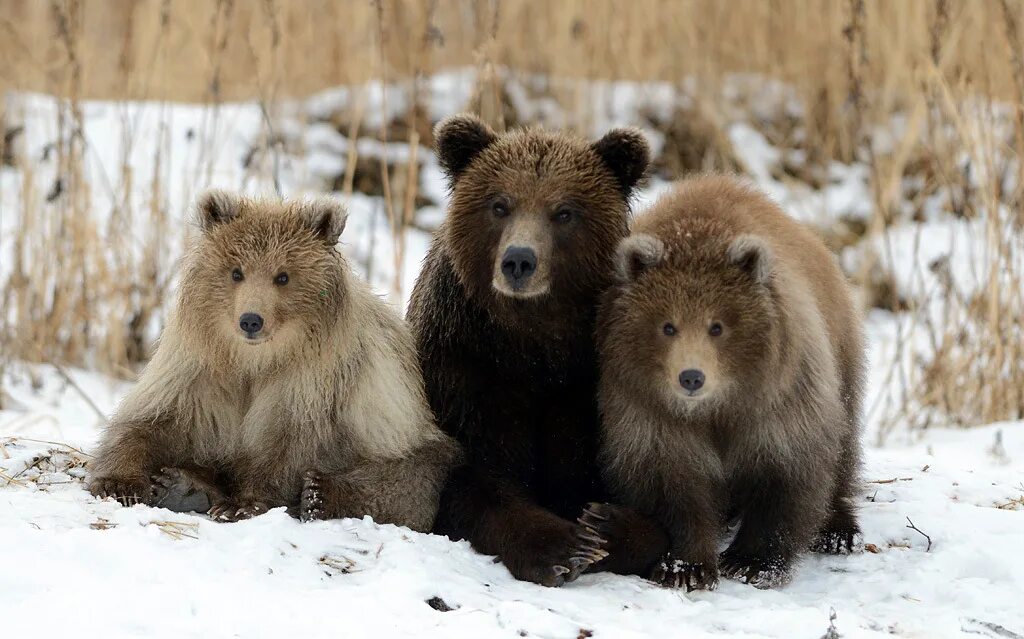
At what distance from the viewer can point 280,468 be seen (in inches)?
198

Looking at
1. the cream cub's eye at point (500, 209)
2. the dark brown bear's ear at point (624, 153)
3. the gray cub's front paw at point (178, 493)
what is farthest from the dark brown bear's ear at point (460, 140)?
the gray cub's front paw at point (178, 493)

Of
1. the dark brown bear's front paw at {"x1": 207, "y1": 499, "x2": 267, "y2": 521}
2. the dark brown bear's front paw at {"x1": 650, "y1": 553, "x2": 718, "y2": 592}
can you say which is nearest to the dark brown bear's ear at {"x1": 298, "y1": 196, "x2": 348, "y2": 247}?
the dark brown bear's front paw at {"x1": 207, "y1": 499, "x2": 267, "y2": 521}

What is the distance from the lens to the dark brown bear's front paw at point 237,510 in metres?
4.83

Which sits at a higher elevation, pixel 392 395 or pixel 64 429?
pixel 392 395

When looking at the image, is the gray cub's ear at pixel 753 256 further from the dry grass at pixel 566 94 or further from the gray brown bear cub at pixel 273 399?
the dry grass at pixel 566 94

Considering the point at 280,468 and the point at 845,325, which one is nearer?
the point at 280,468

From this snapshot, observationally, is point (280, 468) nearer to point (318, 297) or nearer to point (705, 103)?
point (318, 297)

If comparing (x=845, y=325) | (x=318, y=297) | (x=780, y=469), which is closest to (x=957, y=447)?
(x=845, y=325)

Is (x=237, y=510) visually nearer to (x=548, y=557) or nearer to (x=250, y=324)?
(x=250, y=324)

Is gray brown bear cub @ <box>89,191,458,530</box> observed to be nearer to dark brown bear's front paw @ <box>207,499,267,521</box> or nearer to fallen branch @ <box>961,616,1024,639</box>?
dark brown bear's front paw @ <box>207,499,267,521</box>

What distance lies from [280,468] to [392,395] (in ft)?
1.89

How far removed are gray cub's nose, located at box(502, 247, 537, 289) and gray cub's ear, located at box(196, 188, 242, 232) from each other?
122 centimetres

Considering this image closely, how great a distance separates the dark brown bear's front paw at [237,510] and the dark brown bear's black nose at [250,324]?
2.31 feet

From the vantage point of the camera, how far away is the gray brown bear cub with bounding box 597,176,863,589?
491 centimetres
